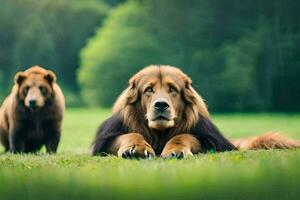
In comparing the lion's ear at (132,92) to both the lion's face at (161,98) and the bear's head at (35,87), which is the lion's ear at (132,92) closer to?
the lion's face at (161,98)

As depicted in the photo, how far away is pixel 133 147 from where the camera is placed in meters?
5.75

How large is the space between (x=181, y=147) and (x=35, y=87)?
3.36 metres

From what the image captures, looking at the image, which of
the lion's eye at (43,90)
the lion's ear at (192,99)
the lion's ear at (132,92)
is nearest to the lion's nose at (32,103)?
the lion's eye at (43,90)

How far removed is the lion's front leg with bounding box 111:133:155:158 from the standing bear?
96.8 inches

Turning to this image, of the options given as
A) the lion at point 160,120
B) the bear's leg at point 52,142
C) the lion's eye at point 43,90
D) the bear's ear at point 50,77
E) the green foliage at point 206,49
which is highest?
the green foliage at point 206,49

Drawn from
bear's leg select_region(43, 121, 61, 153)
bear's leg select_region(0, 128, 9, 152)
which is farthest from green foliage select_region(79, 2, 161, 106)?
bear's leg select_region(43, 121, 61, 153)

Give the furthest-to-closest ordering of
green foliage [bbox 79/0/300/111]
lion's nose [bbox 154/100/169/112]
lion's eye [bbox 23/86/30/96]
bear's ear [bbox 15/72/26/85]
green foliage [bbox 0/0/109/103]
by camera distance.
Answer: green foliage [bbox 0/0/109/103] → green foliage [bbox 79/0/300/111] → bear's ear [bbox 15/72/26/85] → lion's eye [bbox 23/86/30/96] → lion's nose [bbox 154/100/169/112]

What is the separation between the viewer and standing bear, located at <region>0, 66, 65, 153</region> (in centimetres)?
836

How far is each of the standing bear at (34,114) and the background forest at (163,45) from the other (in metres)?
13.5

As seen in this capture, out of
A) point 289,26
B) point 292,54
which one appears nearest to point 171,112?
point 292,54

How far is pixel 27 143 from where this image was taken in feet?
27.9

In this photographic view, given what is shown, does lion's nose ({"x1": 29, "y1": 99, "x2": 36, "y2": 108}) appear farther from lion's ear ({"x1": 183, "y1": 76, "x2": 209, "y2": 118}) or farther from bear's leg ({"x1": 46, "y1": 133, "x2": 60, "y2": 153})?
lion's ear ({"x1": 183, "y1": 76, "x2": 209, "y2": 118})

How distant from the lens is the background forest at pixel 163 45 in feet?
89.3

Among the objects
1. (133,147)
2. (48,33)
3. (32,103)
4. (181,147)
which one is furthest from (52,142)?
(48,33)
